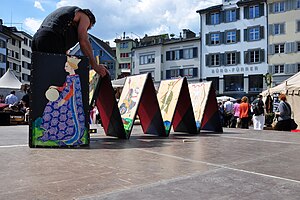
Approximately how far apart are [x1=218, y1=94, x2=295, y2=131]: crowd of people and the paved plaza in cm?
→ 730

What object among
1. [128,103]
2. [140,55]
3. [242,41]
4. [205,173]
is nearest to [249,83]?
[242,41]

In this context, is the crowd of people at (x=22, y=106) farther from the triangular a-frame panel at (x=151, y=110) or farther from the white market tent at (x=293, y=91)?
the white market tent at (x=293, y=91)

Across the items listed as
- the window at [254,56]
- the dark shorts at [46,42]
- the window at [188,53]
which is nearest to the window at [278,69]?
the window at [254,56]

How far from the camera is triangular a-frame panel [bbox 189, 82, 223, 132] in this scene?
816cm

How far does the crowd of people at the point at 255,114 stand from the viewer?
11.5m

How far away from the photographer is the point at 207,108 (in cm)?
853

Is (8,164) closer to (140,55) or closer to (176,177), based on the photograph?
(176,177)

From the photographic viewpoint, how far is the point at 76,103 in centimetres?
505

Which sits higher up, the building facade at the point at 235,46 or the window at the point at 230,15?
the window at the point at 230,15

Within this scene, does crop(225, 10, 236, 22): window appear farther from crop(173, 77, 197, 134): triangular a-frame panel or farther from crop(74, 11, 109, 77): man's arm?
crop(74, 11, 109, 77): man's arm

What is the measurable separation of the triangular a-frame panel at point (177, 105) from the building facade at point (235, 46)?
136 ft

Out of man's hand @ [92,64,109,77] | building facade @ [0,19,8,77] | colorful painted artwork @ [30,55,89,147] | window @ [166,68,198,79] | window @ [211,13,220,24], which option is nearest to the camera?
colorful painted artwork @ [30,55,89,147]

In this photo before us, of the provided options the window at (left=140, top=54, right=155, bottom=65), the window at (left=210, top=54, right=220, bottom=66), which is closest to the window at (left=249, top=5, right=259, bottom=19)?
the window at (left=210, top=54, right=220, bottom=66)

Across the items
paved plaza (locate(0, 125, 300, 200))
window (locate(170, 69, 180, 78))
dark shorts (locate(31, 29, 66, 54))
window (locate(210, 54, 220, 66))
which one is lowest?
paved plaza (locate(0, 125, 300, 200))
